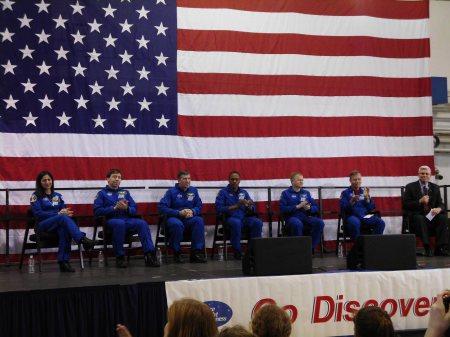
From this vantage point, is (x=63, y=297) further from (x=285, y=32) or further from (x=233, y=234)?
(x=285, y=32)

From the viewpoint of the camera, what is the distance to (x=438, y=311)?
224cm

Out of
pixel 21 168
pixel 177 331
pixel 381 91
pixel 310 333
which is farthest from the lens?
pixel 381 91

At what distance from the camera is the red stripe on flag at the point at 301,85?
316 inches

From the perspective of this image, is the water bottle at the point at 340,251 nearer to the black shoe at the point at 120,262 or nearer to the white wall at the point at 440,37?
the black shoe at the point at 120,262

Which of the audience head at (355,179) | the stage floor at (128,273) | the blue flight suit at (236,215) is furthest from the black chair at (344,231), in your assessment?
the blue flight suit at (236,215)

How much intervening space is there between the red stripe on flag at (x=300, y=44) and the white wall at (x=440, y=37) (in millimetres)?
677

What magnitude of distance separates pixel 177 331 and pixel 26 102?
5.69 meters

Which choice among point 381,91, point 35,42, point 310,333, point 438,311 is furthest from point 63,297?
point 381,91

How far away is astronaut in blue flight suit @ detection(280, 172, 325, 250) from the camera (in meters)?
7.35

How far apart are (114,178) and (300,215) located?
2.38 m

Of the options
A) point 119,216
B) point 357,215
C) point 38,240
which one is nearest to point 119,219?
point 119,216

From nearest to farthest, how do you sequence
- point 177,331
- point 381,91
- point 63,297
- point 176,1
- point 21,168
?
point 177,331 → point 63,297 → point 21,168 → point 176,1 → point 381,91

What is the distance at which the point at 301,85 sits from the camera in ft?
27.8

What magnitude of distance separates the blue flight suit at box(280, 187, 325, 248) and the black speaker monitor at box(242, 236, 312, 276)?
1626mm
